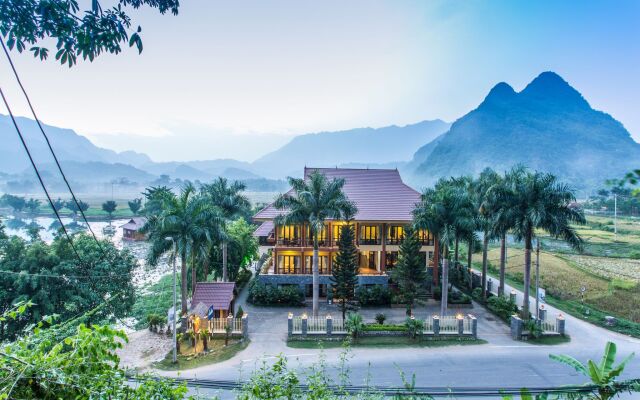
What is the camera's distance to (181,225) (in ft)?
57.9

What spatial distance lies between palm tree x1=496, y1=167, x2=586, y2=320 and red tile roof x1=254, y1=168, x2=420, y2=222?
7.66 metres

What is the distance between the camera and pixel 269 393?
168 inches

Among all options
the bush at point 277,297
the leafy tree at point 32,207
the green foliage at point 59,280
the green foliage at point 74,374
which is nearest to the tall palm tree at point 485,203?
the bush at point 277,297

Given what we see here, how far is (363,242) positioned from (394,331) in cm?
943

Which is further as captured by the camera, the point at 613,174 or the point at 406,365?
the point at 613,174

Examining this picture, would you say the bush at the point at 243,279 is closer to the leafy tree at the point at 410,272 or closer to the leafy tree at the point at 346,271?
the leafy tree at the point at 346,271

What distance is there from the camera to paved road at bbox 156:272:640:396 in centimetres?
1344

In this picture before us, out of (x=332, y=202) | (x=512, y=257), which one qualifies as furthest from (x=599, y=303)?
(x=332, y=202)

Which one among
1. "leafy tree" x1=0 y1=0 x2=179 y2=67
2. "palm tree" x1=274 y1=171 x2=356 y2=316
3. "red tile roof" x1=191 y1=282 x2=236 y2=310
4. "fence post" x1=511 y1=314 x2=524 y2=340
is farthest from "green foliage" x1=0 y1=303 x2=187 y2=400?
"fence post" x1=511 y1=314 x2=524 y2=340

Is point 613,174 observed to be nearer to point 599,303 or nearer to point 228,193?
point 599,303

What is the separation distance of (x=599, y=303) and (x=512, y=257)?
16568 mm

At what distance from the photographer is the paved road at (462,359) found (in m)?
13.4

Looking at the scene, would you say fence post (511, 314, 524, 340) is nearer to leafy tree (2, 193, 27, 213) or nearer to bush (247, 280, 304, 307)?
bush (247, 280, 304, 307)

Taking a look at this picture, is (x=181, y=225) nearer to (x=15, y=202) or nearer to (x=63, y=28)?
(x=63, y=28)
